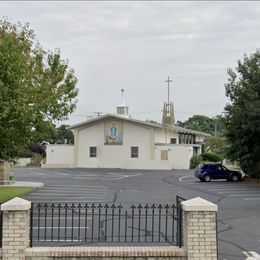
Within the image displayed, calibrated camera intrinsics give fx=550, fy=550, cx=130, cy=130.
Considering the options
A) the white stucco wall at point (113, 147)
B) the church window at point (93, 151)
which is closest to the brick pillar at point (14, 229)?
the white stucco wall at point (113, 147)

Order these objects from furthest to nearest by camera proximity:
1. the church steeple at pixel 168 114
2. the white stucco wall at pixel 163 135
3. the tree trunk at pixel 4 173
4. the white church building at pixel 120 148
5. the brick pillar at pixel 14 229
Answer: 1. the church steeple at pixel 168 114
2. the white stucco wall at pixel 163 135
3. the white church building at pixel 120 148
4. the tree trunk at pixel 4 173
5. the brick pillar at pixel 14 229

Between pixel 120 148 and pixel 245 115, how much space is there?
27.2 meters

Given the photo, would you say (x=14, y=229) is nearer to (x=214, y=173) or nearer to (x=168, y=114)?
(x=214, y=173)

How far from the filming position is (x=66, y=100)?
1077 inches

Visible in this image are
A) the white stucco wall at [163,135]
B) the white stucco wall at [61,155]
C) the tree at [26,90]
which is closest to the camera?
the tree at [26,90]

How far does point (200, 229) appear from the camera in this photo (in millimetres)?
9703

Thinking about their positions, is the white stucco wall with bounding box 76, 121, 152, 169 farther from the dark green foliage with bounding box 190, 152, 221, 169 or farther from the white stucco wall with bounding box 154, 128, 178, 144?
the dark green foliage with bounding box 190, 152, 221, 169

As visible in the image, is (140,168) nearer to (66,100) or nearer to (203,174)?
(203,174)

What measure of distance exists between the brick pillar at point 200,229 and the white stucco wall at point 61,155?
5826 centimetres

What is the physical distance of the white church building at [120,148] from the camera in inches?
2522

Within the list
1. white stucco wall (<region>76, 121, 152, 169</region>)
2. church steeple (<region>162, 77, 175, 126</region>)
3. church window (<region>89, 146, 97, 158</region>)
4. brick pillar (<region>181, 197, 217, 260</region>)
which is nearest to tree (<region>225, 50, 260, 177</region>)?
white stucco wall (<region>76, 121, 152, 169</region>)

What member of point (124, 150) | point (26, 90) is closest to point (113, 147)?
point (124, 150)

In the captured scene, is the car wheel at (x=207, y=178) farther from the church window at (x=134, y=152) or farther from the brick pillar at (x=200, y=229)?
the brick pillar at (x=200, y=229)

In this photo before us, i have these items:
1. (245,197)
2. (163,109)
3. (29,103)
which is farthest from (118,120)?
(29,103)
